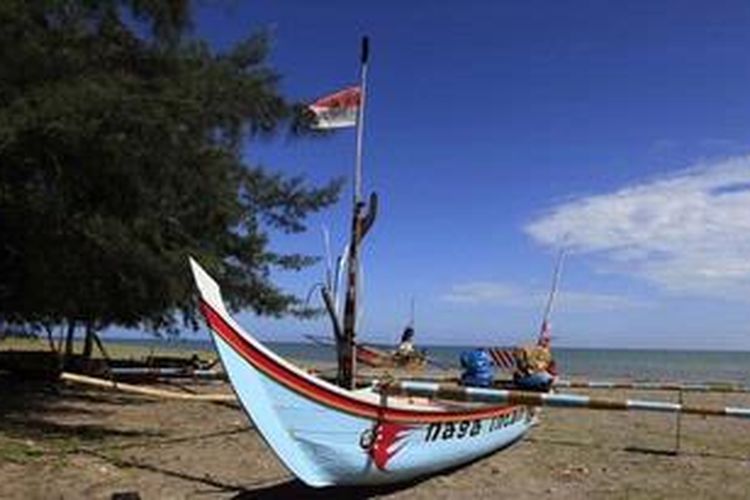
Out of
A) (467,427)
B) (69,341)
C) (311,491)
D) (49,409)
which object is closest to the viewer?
(311,491)

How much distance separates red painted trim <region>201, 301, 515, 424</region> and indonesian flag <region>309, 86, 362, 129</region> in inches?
218

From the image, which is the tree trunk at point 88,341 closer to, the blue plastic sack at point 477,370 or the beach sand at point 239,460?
the beach sand at point 239,460

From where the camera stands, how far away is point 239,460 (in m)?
13.1

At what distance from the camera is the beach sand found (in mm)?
11422

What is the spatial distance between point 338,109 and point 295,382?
21.7ft

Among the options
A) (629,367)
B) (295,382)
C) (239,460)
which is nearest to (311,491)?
(295,382)

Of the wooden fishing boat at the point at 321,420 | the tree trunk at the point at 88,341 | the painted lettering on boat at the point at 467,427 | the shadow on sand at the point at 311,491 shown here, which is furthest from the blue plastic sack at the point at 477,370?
the tree trunk at the point at 88,341

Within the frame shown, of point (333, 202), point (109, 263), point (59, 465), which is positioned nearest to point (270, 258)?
point (333, 202)

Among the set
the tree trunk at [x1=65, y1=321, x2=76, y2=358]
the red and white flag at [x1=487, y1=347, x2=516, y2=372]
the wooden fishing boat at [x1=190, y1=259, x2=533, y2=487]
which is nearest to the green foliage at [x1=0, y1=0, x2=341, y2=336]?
the wooden fishing boat at [x1=190, y1=259, x2=533, y2=487]

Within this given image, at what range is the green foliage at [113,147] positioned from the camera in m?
13.1

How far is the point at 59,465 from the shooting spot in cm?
1209

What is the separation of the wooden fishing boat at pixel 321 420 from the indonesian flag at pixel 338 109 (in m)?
5.08

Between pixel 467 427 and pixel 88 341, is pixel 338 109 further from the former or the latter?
pixel 88 341

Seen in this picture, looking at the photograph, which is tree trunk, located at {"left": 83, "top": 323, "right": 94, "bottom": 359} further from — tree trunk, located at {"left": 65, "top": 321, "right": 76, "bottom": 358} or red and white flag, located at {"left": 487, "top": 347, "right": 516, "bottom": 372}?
red and white flag, located at {"left": 487, "top": 347, "right": 516, "bottom": 372}
